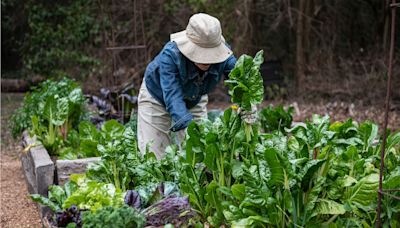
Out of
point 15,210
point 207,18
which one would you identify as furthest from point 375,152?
point 15,210

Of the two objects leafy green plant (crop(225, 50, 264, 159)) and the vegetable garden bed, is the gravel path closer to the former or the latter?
the vegetable garden bed

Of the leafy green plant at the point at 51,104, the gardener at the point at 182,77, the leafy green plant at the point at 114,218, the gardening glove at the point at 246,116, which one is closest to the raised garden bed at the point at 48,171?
A: the gardener at the point at 182,77

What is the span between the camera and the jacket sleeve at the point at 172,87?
14.1ft

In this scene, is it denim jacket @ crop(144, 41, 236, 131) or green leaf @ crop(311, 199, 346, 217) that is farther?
denim jacket @ crop(144, 41, 236, 131)

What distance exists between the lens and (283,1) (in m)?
12.0

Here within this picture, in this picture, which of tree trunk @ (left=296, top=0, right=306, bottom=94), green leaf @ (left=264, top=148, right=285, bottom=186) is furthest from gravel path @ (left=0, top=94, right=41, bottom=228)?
tree trunk @ (left=296, top=0, right=306, bottom=94)

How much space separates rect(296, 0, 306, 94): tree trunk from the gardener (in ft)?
24.2

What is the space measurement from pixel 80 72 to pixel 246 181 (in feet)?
33.2

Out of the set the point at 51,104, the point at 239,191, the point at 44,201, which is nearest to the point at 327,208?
the point at 239,191

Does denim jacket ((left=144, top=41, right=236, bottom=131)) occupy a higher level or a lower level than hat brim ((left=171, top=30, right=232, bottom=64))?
lower

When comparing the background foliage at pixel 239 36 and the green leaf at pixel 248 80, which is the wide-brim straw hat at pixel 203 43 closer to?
the green leaf at pixel 248 80

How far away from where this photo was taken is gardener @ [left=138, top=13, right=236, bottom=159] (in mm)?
4344

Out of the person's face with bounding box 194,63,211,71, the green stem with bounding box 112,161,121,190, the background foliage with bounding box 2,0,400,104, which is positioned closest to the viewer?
the green stem with bounding box 112,161,121,190

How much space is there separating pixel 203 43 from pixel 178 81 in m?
0.36
